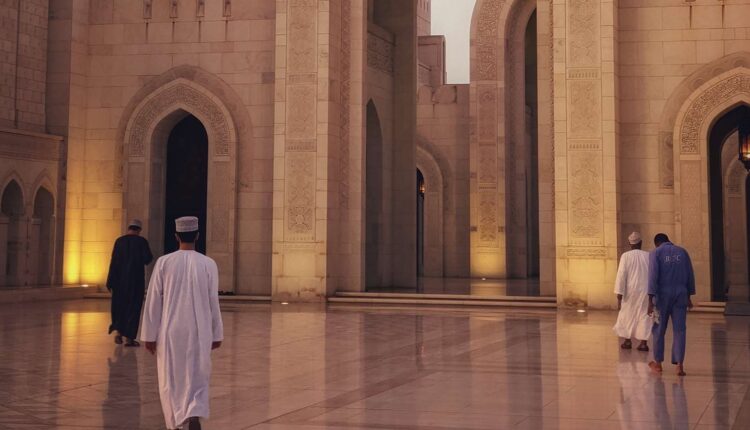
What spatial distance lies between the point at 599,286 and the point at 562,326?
2493 mm

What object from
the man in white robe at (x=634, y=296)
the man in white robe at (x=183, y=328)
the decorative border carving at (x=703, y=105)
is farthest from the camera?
the decorative border carving at (x=703, y=105)

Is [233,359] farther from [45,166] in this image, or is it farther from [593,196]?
[45,166]

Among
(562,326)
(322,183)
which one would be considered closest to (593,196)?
(562,326)

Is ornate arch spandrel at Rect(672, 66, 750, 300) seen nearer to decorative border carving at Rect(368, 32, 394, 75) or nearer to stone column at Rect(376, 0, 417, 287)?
stone column at Rect(376, 0, 417, 287)

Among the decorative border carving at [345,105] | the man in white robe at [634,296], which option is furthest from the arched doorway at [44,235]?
the man in white robe at [634,296]

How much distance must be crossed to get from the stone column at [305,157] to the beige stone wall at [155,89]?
0.61 meters

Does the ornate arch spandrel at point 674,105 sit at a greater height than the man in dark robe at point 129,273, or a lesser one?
greater

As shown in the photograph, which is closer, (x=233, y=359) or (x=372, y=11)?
(x=233, y=359)

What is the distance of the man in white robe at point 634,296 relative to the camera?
28.9 ft

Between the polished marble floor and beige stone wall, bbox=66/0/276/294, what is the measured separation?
4449 millimetres

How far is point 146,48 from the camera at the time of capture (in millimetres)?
15977

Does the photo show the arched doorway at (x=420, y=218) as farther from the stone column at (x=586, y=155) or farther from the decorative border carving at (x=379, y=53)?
the stone column at (x=586, y=155)

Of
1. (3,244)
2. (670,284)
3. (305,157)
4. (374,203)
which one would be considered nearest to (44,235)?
(3,244)

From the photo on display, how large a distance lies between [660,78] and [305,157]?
545 cm
